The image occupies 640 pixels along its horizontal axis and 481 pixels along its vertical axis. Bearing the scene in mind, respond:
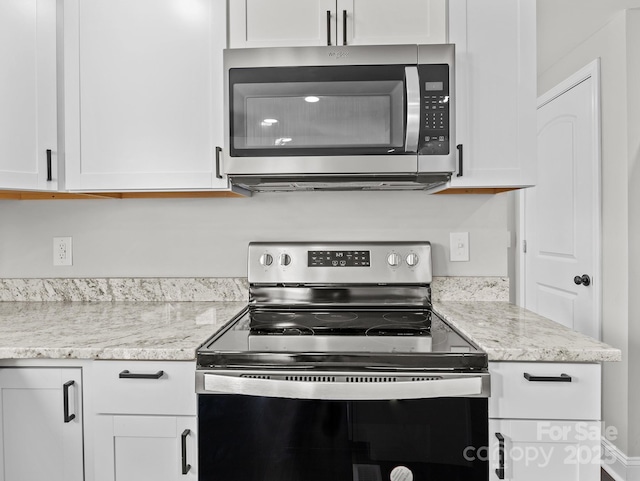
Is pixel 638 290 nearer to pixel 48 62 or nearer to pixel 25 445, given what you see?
pixel 25 445

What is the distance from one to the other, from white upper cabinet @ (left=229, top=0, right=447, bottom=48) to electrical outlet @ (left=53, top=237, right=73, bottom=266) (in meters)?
1.17

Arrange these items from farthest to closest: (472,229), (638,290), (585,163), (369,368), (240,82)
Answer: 1. (585,163)
2. (638,290)
3. (472,229)
4. (240,82)
5. (369,368)

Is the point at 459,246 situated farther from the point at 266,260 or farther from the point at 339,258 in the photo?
the point at 266,260

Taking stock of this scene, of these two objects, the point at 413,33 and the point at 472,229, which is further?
the point at 472,229

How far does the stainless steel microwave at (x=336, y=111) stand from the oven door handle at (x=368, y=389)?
0.70 meters

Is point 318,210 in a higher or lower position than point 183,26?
lower

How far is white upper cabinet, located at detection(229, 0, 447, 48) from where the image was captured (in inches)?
63.0

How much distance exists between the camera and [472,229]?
1904 millimetres

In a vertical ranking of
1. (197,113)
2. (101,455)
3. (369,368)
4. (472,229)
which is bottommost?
(101,455)

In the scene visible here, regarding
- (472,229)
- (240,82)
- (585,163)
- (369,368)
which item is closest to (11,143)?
(240,82)

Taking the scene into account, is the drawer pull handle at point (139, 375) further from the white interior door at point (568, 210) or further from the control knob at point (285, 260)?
the white interior door at point (568, 210)

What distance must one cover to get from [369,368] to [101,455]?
801 mm

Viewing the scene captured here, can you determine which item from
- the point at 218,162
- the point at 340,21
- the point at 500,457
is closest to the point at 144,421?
the point at 218,162

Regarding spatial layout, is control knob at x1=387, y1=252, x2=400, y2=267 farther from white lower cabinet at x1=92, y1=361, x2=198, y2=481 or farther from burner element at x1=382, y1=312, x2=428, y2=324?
white lower cabinet at x1=92, y1=361, x2=198, y2=481
